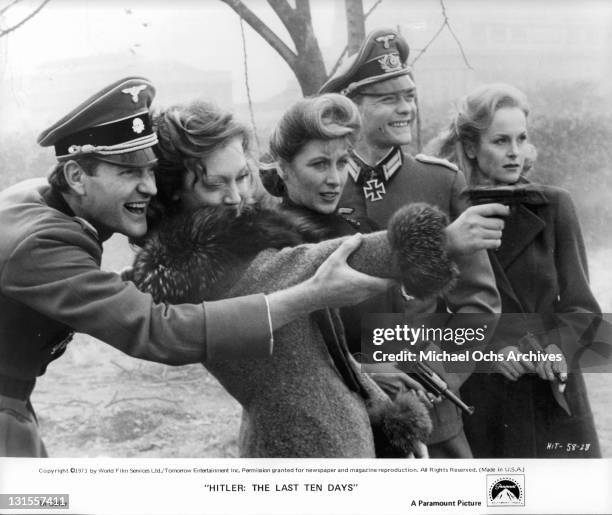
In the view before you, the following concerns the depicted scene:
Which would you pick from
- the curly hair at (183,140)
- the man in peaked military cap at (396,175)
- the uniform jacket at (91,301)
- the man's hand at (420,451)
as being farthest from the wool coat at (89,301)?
the man's hand at (420,451)

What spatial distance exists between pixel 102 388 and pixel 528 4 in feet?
7.30

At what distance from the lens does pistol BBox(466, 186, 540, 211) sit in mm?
2980

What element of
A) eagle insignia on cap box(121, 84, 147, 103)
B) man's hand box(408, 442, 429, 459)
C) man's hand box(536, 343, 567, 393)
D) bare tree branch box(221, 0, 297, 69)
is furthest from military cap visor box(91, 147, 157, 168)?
man's hand box(536, 343, 567, 393)

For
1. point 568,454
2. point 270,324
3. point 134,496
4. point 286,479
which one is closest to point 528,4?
point 270,324

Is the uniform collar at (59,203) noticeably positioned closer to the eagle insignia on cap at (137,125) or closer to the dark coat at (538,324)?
the eagle insignia on cap at (137,125)

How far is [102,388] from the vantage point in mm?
3102

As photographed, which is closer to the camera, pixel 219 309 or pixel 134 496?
pixel 219 309

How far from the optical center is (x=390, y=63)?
9.80 feet

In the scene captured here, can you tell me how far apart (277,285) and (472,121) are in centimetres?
98

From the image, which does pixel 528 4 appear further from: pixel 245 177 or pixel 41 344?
pixel 41 344

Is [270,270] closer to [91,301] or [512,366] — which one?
[91,301]

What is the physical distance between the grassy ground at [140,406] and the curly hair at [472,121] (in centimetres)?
63

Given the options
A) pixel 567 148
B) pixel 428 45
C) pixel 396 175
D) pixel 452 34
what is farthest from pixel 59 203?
pixel 567 148

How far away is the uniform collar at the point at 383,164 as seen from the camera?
9.73 ft
